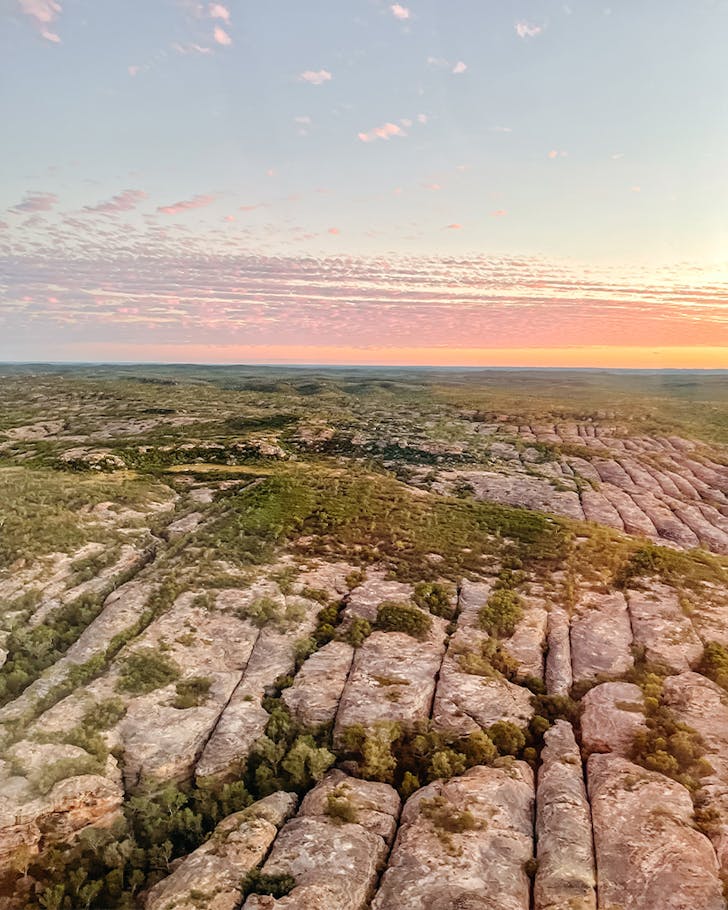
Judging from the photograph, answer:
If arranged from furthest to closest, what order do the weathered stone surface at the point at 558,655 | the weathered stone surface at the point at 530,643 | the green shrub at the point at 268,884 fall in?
the weathered stone surface at the point at 530,643, the weathered stone surface at the point at 558,655, the green shrub at the point at 268,884

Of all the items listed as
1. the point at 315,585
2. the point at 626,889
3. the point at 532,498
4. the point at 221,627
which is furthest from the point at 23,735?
the point at 532,498

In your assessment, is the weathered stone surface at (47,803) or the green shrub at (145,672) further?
the green shrub at (145,672)

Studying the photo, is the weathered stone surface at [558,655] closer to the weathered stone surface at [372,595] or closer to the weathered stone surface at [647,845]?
the weathered stone surface at [647,845]

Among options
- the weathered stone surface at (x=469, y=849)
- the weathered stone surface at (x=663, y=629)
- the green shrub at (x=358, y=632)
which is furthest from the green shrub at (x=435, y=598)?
the weathered stone surface at (x=469, y=849)

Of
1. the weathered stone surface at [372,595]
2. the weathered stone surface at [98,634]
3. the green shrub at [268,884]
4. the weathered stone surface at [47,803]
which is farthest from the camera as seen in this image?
the weathered stone surface at [372,595]

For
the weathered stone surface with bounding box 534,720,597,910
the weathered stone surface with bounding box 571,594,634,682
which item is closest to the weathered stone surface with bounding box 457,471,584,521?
the weathered stone surface with bounding box 571,594,634,682

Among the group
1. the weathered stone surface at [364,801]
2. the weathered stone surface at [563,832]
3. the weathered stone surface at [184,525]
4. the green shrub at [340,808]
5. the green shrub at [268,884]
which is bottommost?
the weathered stone surface at [364,801]
